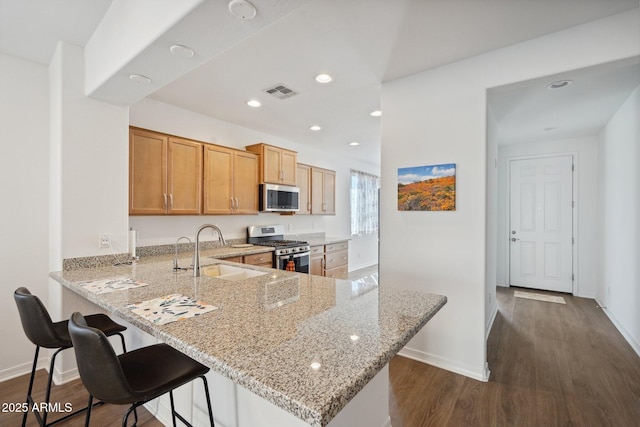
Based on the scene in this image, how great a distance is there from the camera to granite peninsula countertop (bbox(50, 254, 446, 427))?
74 centimetres

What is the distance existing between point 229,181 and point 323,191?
231 cm

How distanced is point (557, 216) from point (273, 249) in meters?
4.73

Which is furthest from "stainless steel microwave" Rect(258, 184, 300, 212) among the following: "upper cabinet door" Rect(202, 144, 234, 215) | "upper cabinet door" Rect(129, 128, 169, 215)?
"upper cabinet door" Rect(129, 128, 169, 215)

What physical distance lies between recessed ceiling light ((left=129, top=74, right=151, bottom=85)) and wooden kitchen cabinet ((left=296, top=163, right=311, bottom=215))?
10.2 ft

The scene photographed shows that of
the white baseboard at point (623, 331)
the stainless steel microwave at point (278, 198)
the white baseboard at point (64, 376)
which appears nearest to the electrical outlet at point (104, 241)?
the white baseboard at point (64, 376)

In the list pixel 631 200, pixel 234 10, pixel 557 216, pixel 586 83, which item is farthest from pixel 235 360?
pixel 557 216

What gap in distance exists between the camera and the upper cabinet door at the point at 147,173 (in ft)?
9.45

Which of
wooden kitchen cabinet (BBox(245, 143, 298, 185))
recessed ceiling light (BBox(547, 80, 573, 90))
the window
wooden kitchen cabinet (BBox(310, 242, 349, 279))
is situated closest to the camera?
recessed ceiling light (BBox(547, 80, 573, 90))

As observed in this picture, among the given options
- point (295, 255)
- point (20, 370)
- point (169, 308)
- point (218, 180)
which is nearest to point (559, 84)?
point (295, 255)

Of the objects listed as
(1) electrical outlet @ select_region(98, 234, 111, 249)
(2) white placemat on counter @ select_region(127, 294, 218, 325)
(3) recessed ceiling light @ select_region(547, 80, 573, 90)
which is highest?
(3) recessed ceiling light @ select_region(547, 80, 573, 90)

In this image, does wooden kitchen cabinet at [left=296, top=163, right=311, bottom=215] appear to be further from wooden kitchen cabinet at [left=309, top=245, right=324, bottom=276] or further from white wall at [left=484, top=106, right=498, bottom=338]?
white wall at [left=484, top=106, right=498, bottom=338]

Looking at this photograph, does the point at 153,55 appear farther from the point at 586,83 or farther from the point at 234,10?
the point at 586,83

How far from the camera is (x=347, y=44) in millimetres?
2193

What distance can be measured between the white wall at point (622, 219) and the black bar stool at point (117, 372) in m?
3.96
